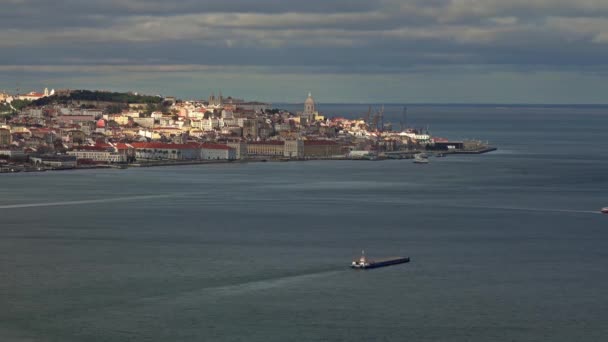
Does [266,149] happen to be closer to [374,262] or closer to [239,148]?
[239,148]

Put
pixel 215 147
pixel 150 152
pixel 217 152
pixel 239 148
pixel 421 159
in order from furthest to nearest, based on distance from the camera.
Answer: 1. pixel 239 148
2. pixel 215 147
3. pixel 217 152
4. pixel 150 152
5. pixel 421 159

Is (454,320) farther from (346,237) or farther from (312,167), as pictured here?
(312,167)

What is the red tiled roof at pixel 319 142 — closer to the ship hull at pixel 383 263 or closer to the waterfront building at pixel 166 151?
the waterfront building at pixel 166 151

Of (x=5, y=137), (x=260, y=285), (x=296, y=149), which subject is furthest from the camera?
(x=296, y=149)

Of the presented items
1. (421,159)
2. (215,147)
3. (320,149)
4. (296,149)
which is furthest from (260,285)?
(320,149)

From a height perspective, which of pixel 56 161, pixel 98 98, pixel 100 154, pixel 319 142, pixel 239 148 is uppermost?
pixel 98 98

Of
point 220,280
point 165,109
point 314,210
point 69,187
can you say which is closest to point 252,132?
point 165,109

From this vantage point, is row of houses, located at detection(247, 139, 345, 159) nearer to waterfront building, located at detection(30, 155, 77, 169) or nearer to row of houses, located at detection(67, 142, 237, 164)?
row of houses, located at detection(67, 142, 237, 164)
